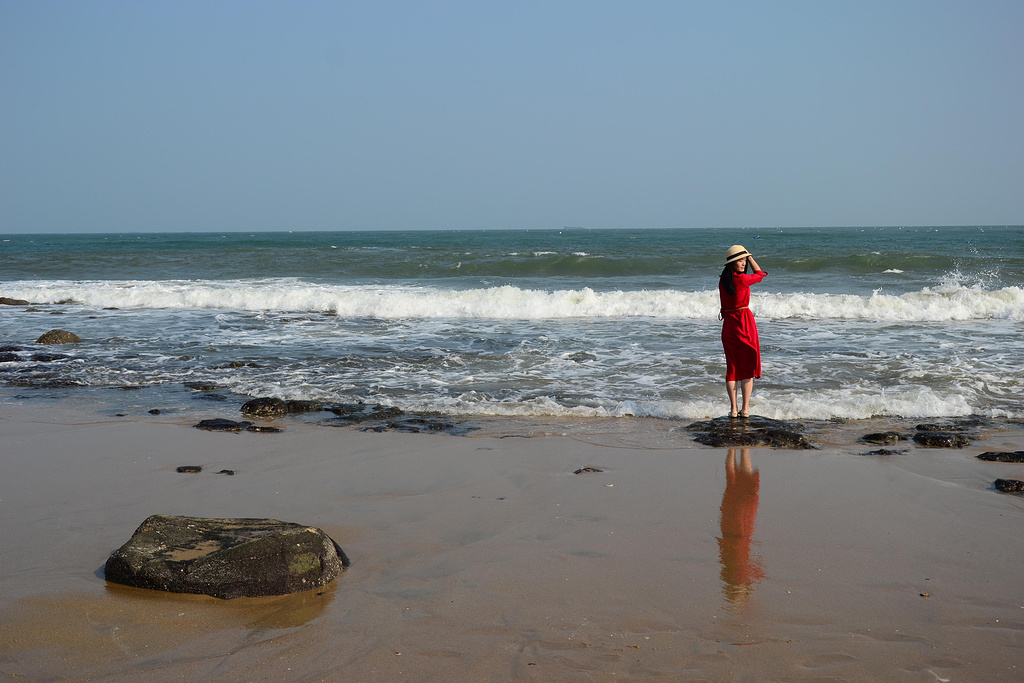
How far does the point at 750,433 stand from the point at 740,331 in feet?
3.51

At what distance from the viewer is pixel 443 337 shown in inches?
468

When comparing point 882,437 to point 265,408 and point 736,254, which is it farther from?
point 265,408

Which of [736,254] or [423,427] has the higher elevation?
[736,254]

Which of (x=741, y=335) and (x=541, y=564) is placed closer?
(x=541, y=564)

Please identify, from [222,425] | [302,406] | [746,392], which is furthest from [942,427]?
[222,425]

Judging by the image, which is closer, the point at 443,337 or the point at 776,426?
the point at 776,426

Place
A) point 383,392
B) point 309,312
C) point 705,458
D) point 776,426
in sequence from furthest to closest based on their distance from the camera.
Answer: point 309,312 → point 383,392 → point 776,426 → point 705,458

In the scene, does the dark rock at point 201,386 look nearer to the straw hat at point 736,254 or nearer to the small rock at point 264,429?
the small rock at point 264,429

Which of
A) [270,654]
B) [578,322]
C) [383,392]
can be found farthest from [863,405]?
[578,322]

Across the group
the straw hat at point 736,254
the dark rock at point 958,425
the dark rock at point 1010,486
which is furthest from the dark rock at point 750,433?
the straw hat at point 736,254

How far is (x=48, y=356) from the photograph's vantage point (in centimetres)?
986

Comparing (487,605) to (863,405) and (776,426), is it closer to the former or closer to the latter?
(776,426)

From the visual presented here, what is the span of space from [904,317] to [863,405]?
8450 millimetres

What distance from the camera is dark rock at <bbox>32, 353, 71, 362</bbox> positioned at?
9.66 meters
